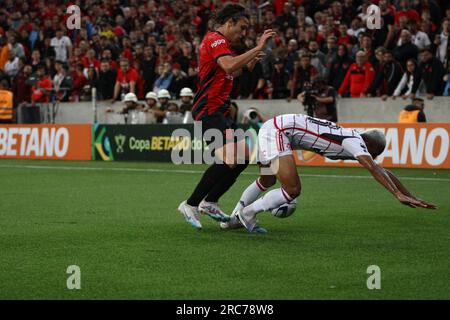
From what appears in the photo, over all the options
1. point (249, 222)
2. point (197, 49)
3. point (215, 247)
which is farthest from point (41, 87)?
point (215, 247)

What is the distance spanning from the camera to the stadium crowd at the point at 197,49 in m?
21.6

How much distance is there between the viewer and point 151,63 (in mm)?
26172

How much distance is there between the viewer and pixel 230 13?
9.56m

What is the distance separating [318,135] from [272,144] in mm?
482

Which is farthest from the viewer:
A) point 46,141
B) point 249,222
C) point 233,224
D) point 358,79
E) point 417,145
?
point 46,141

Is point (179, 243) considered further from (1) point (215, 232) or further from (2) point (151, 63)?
(2) point (151, 63)

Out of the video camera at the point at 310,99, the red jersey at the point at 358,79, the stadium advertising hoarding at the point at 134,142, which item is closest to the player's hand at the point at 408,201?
the video camera at the point at 310,99

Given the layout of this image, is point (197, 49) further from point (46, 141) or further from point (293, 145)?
point (293, 145)

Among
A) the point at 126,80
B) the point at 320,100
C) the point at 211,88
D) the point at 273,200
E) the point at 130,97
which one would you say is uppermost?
the point at 126,80

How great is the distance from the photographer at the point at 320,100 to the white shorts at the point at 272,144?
38.2ft

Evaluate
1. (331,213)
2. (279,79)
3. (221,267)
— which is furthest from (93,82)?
(221,267)

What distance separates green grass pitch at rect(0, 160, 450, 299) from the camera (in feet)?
21.7

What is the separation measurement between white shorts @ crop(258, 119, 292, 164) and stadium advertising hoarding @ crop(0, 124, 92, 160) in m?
15.9

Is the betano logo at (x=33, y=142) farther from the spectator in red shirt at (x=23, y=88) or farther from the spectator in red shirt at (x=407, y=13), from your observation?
the spectator in red shirt at (x=407, y=13)
